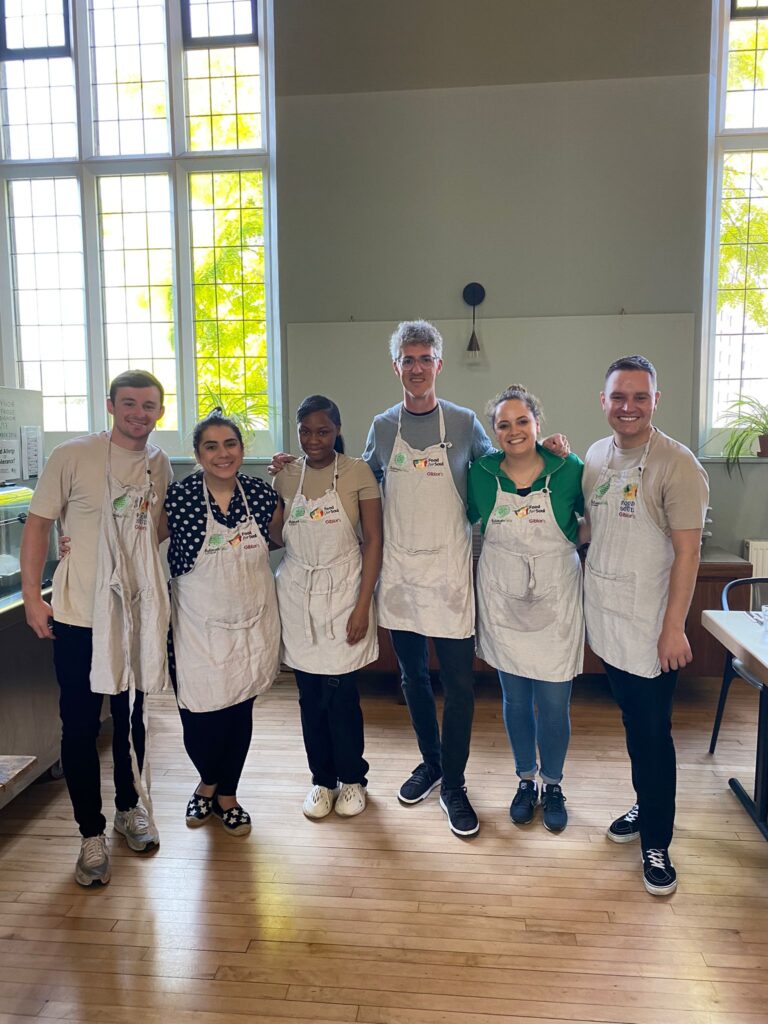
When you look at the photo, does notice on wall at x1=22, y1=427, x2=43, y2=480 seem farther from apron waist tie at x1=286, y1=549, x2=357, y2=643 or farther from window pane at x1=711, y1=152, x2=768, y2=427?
window pane at x1=711, y1=152, x2=768, y2=427

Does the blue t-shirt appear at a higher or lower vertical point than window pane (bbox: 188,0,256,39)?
lower

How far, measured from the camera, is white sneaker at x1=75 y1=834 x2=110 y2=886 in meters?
2.06

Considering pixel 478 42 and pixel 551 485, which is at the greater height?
pixel 478 42

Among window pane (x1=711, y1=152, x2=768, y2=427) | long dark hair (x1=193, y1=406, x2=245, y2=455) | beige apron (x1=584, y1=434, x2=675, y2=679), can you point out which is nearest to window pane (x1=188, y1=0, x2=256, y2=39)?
window pane (x1=711, y1=152, x2=768, y2=427)

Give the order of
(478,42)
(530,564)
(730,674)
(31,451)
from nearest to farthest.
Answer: (530,564)
(730,674)
(31,451)
(478,42)

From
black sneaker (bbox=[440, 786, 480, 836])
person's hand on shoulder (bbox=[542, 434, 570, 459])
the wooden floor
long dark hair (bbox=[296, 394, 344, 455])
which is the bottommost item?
the wooden floor

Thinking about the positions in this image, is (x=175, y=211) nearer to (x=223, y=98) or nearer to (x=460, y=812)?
(x=223, y=98)

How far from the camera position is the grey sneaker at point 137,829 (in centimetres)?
223

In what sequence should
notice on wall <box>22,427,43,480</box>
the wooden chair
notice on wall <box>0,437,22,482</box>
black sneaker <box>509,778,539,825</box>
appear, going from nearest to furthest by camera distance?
black sneaker <box>509,778,539,825</box> < the wooden chair < notice on wall <box>0,437,22,482</box> < notice on wall <box>22,427,43,480</box>

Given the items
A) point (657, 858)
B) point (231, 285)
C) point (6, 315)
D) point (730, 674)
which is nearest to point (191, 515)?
point (657, 858)

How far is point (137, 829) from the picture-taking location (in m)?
2.27

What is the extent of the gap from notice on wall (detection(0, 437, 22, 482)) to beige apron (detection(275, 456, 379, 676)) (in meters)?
1.58

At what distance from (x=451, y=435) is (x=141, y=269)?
360cm

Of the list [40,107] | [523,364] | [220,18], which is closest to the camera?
[523,364]
